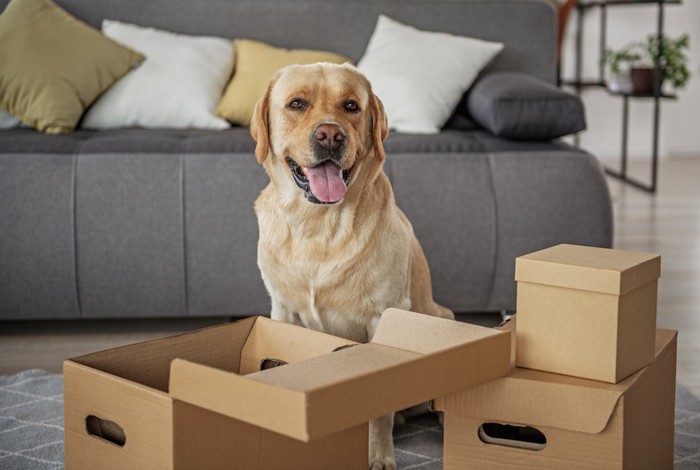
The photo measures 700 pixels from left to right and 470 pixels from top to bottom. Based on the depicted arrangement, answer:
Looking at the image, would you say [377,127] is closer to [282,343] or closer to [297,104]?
[297,104]

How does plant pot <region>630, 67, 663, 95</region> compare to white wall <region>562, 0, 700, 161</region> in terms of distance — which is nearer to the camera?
plant pot <region>630, 67, 663, 95</region>

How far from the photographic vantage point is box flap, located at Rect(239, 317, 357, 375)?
1.67 meters

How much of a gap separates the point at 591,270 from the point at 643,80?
A: 12.2 ft

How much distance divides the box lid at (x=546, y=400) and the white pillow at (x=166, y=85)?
1.82 metres

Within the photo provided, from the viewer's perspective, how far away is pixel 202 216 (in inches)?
104

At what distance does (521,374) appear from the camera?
1539 mm

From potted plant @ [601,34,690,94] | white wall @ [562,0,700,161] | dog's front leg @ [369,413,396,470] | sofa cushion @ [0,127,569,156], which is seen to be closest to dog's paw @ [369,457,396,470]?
dog's front leg @ [369,413,396,470]

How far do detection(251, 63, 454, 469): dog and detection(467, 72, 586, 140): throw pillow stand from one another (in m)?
0.96

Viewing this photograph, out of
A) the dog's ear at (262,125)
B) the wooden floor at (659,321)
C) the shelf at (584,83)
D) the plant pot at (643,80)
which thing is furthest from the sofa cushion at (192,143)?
the shelf at (584,83)

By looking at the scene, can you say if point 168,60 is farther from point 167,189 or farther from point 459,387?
point 459,387

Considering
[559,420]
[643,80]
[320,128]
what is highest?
[320,128]

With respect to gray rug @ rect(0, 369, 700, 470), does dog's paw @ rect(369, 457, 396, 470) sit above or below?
above

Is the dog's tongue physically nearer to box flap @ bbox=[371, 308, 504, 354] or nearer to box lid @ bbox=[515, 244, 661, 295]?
box flap @ bbox=[371, 308, 504, 354]

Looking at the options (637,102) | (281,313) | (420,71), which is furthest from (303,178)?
(637,102)
